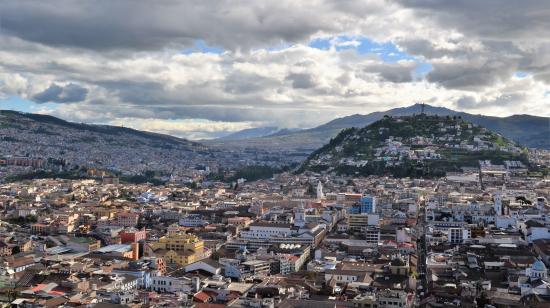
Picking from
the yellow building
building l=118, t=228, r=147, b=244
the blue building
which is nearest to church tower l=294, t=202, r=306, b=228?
the blue building

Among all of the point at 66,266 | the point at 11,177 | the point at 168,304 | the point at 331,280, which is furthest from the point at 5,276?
the point at 11,177

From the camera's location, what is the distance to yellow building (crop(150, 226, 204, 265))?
30.6 metres

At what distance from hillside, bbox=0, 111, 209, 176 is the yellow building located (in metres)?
54.1

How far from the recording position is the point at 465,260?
2853 centimetres

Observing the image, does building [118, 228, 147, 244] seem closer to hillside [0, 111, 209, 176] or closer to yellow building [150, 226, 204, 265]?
yellow building [150, 226, 204, 265]

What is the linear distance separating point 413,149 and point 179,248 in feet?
164

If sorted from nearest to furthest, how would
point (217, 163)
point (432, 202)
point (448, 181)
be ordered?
point (432, 202) → point (448, 181) → point (217, 163)

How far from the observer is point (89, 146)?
A: 117 meters

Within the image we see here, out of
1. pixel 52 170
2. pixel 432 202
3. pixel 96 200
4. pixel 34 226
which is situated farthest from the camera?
pixel 52 170

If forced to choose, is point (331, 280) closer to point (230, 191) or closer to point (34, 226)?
point (34, 226)

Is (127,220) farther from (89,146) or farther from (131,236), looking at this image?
(89,146)

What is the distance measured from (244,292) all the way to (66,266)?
7.90 m

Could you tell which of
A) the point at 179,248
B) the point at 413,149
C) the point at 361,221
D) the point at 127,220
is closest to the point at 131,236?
the point at 179,248

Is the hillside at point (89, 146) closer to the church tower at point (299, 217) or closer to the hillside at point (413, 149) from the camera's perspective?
the hillside at point (413, 149)
